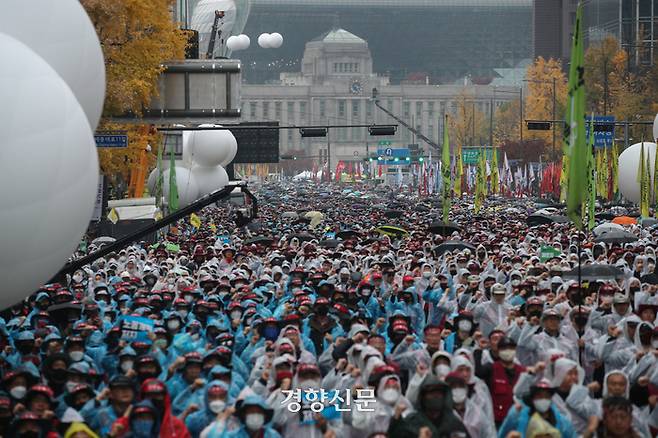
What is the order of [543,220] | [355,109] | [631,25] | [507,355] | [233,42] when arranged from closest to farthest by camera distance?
[507,355] → [543,220] → [233,42] → [631,25] → [355,109]

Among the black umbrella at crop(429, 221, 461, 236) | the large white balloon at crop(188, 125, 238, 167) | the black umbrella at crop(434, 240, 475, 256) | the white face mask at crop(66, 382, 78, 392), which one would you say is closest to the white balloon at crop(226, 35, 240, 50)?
the large white balloon at crop(188, 125, 238, 167)

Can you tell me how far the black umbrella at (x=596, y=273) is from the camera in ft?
70.5

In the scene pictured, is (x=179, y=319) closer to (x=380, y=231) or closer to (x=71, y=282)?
(x=71, y=282)

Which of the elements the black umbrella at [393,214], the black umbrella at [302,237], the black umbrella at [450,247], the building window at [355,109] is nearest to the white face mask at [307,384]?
the black umbrella at [450,247]

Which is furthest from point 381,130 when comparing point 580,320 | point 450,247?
point 580,320

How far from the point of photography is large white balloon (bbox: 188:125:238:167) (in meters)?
50.7

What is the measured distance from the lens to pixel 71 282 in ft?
78.3

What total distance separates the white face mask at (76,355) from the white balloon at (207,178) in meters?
35.9

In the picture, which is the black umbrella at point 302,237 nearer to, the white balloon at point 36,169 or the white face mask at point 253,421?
the white balloon at point 36,169

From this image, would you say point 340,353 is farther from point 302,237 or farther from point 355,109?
point 355,109

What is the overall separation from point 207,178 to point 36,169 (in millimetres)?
39437

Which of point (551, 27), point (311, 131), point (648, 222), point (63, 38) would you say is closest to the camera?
point (63, 38)

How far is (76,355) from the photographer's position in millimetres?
14344

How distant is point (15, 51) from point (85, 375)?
8.23 ft
